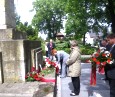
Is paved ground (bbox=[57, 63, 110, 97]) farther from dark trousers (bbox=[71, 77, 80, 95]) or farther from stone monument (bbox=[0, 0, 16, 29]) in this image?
stone monument (bbox=[0, 0, 16, 29])

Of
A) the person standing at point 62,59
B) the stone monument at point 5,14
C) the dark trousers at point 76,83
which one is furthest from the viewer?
the person standing at point 62,59

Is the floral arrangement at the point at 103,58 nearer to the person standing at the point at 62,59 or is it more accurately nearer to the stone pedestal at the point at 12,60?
the stone pedestal at the point at 12,60

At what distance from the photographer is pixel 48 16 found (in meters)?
78.4

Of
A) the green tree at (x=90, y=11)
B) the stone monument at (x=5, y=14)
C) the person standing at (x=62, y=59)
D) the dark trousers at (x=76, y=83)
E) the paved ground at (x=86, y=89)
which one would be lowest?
the paved ground at (x=86, y=89)

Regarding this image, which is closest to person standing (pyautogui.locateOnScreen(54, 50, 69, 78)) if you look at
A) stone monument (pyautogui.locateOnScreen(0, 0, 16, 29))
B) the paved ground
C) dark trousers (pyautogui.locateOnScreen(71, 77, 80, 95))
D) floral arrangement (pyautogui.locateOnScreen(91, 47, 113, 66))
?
the paved ground

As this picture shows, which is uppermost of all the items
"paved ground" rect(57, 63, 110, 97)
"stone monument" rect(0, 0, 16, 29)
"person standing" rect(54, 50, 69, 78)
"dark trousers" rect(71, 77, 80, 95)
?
"stone monument" rect(0, 0, 16, 29)

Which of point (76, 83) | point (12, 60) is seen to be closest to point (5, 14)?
point (12, 60)

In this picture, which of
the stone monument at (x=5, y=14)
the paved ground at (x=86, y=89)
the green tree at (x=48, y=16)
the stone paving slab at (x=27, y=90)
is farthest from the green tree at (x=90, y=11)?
the green tree at (x=48, y=16)

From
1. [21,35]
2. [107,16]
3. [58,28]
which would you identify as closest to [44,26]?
[58,28]

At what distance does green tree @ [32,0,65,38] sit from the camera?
252 feet

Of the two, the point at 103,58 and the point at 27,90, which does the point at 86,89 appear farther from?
the point at 103,58

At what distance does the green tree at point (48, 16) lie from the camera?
7694cm

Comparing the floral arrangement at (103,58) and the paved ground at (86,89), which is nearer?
the floral arrangement at (103,58)

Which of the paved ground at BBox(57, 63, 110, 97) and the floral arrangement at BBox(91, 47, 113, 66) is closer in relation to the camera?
the floral arrangement at BBox(91, 47, 113, 66)
